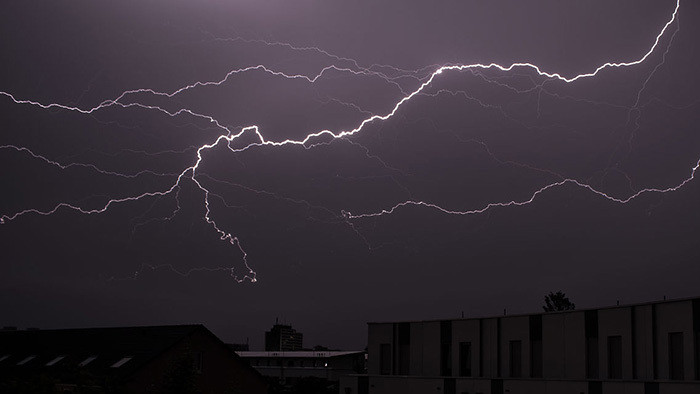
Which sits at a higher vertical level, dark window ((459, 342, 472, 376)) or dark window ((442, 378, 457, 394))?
dark window ((459, 342, 472, 376))

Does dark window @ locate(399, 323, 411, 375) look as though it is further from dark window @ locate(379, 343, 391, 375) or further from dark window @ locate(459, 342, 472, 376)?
dark window @ locate(459, 342, 472, 376)

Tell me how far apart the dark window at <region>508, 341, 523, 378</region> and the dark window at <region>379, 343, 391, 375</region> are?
22.6ft

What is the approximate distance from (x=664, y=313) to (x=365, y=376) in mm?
14668

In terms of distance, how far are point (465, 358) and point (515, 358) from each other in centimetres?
262

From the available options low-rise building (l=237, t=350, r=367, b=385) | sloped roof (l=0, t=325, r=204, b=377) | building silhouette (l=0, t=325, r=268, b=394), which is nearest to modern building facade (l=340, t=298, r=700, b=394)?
building silhouette (l=0, t=325, r=268, b=394)

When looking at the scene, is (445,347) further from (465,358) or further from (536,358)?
(536,358)

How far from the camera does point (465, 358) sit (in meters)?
31.8

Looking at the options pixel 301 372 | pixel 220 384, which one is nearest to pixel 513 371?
pixel 220 384

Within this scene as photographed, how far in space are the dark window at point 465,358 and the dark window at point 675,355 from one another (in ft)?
31.2

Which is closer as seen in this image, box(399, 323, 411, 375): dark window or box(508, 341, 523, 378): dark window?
box(508, 341, 523, 378): dark window

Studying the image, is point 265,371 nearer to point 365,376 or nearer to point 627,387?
point 365,376

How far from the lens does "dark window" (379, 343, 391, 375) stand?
35094mm

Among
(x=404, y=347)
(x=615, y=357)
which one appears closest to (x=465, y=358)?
(x=404, y=347)

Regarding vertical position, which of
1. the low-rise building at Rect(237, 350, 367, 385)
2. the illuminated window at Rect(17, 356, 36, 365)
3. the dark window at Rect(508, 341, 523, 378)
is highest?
the dark window at Rect(508, 341, 523, 378)
